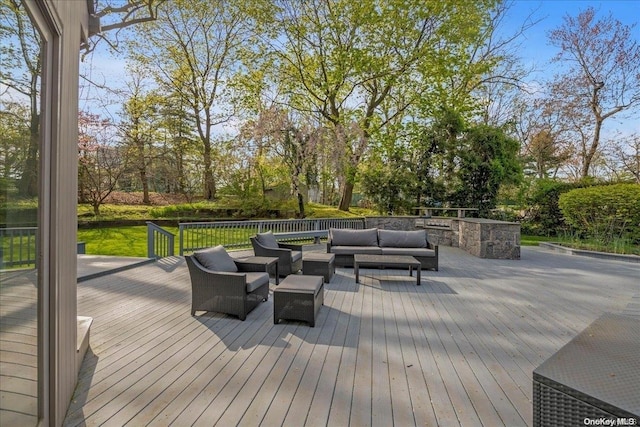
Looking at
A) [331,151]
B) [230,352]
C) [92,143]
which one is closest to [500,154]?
[331,151]

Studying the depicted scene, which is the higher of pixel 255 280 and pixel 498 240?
pixel 498 240

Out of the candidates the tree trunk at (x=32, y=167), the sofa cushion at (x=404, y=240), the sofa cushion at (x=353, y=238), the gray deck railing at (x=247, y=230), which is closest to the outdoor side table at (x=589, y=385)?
the tree trunk at (x=32, y=167)

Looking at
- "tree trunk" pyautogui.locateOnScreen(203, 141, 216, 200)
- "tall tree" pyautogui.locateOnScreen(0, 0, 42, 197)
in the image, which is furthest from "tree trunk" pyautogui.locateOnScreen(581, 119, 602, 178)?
"tall tree" pyautogui.locateOnScreen(0, 0, 42, 197)

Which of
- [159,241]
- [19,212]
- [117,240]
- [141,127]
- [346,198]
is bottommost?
[117,240]

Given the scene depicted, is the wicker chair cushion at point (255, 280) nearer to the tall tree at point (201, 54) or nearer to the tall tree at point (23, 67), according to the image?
the tall tree at point (23, 67)

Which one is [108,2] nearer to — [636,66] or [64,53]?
[64,53]

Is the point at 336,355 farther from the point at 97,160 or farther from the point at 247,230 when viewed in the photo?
the point at 97,160

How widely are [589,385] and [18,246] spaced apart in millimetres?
2381

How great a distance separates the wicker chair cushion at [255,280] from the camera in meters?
4.04

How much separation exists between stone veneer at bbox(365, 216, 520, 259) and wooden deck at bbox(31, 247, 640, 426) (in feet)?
9.37

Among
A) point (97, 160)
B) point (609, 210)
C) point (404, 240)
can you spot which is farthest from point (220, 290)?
point (97, 160)

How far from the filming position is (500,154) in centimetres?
1223

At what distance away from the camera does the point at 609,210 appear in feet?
30.4

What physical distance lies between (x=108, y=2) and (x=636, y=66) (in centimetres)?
1893
